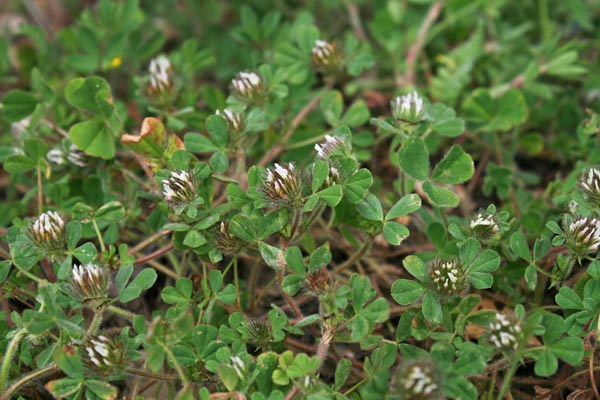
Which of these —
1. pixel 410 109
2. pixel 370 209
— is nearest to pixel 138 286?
pixel 370 209

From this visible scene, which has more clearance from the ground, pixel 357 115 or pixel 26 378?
pixel 357 115

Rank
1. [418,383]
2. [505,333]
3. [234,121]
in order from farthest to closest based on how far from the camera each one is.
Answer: [234,121]
[505,333]
[418,383]

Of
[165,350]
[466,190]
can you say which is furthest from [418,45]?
[165,350]

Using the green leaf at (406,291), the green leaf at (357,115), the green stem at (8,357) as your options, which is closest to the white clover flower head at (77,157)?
the green stem at (8,357)

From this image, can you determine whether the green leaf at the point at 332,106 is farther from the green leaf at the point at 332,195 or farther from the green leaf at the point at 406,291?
the green leaf at the point at 406,291

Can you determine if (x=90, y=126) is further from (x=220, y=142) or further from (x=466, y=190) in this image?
(x=466, y=190)

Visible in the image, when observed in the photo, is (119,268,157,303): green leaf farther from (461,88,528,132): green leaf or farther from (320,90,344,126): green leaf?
(461,88,528,132): green leaf

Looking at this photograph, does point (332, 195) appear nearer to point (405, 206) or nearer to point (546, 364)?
point (405, 206)
